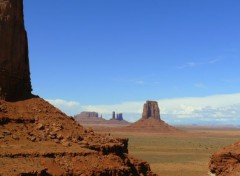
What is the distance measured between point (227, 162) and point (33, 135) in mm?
10084

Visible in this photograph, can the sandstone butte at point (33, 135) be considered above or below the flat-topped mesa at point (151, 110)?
below

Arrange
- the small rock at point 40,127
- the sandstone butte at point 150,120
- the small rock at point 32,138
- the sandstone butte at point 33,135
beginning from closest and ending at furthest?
1. the sandstone butte at point 33,135
2. the small rock at point 32,138
3. the small rock at point 40,127
4. the sandstone butte at point 150,120

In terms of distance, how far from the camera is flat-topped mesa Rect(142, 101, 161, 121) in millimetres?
174875

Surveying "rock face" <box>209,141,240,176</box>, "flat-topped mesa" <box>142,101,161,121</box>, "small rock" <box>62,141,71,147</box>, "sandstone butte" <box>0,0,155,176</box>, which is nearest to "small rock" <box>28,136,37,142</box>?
"sandstone butte" <box>0,0,155,176</box>

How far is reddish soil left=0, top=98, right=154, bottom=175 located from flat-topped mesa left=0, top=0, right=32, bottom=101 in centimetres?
98

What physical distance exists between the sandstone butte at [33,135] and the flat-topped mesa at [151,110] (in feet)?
488

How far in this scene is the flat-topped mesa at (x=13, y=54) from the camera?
2455cm

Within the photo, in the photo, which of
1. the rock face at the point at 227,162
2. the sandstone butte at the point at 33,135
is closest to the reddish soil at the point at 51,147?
the sandstone butte at the point at 33,135

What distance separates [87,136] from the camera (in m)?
24.0

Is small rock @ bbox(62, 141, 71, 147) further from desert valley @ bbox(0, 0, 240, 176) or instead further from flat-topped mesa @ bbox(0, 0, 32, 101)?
flat-topped mesa @ bbox(0, 0, 32, 101)

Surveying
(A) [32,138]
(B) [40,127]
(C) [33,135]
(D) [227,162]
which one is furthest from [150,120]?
(D) [227,162]

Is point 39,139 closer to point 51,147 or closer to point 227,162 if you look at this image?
point 51,147

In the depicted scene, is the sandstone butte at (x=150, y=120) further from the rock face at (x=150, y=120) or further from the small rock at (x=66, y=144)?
the small rock at (x=66, y=144)

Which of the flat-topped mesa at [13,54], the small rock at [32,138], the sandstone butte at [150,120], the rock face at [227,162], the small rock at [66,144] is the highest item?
the sandstone butte at [150,120]
